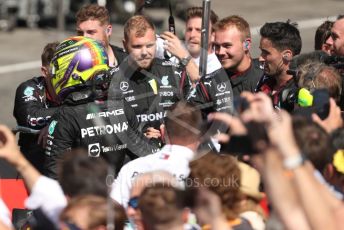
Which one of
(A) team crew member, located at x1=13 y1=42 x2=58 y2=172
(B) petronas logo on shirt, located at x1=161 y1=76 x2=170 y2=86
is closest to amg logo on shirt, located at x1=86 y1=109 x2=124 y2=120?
(A) team crew member, located at x1=13 y1=42 x2=58 y2=172

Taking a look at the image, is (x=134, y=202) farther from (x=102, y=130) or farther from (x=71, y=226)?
(x=102, y=130)

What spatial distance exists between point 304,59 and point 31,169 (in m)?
3.22

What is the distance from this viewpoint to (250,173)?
587 cm

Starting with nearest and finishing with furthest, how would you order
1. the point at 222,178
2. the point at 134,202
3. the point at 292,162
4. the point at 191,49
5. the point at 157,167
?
1. the point at 292,162
2. the point at 222,178
3. the point at 134,202
4. the point at 157,167
5. the point at 191,49

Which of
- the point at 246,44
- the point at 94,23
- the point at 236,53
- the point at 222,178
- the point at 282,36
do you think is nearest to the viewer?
the point at 222,178

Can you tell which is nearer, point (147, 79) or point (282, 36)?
point (147, 79)

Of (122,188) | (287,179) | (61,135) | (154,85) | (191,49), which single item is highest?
(287,179)

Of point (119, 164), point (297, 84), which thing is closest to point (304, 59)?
point (297, 84)

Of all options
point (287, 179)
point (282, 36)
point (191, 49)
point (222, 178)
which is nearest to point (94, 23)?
point (191, 49)

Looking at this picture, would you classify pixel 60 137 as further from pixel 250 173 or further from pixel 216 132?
pixel 250 173

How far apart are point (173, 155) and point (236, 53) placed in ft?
7.34

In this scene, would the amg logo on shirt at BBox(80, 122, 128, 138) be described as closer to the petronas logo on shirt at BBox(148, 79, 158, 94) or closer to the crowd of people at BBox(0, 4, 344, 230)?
the crowd of people at BBox(0, 4, 344, 230)

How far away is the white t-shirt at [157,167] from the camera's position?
21.1 ft

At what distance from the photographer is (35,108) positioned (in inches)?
327
